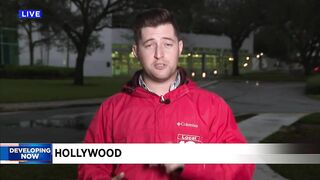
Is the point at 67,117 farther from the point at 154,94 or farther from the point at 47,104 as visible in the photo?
the point at 154,94

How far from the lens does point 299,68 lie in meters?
3.96

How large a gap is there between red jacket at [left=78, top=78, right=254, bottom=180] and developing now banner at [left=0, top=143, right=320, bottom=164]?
29mm

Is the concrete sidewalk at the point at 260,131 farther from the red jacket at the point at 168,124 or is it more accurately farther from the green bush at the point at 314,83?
the red jacket at the point at 168,124

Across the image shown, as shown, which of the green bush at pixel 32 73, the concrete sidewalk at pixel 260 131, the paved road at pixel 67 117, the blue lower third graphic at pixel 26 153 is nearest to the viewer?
the blue lower third graphic at pixel 26 153

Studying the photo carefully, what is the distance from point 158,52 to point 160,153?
0.44 metres

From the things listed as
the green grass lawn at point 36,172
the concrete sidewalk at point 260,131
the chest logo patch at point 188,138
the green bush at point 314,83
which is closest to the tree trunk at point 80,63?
the green grass lawn at point 36,172

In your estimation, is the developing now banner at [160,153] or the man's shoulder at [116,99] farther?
the man's shoulder at [116,99]

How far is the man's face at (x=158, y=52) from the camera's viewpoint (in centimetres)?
196

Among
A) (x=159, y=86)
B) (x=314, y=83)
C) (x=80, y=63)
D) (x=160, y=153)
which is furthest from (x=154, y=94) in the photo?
(x=80, y=63)

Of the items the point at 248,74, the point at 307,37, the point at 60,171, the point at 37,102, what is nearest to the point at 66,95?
the point at 37,102

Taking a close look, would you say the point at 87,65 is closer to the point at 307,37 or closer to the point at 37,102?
the point at 37,102

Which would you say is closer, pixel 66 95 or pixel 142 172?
pixel 142 172

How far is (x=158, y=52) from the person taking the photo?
1.95 meters

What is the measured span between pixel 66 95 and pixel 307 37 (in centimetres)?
1463
